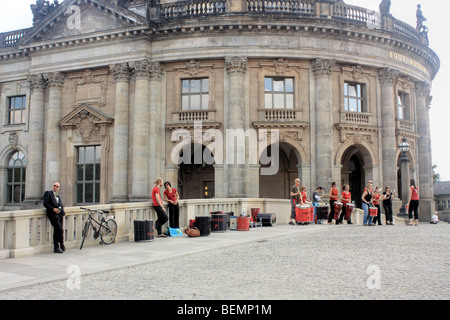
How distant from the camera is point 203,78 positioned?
28609mm

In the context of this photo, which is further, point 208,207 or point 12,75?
point 12,75

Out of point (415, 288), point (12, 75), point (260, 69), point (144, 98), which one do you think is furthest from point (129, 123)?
point (415, 288)

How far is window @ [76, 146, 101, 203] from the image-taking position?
29.6 m

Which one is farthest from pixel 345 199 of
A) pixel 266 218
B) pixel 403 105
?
pixel 403 105

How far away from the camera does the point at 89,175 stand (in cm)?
2986

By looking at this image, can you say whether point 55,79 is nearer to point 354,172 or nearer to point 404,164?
point 354,172

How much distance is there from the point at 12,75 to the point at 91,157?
29.7ft

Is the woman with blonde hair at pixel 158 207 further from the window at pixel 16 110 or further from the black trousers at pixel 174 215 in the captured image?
the window at pixel 16 110

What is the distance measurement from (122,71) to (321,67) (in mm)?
11774

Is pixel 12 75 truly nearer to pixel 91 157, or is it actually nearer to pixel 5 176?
pixel 5 176

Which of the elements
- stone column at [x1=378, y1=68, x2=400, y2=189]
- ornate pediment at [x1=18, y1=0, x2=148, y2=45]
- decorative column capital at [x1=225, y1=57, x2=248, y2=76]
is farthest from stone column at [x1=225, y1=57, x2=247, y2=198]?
stone column at [x1=378, y1=68, x2=400, y2=189]

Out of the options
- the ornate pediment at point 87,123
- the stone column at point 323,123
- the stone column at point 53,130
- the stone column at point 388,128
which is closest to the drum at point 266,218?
the stone column at point 323,123

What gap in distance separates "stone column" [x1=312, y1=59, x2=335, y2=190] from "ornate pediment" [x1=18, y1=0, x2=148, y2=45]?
1062 cm

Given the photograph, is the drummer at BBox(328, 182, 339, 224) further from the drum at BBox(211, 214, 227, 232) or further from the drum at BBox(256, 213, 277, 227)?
the drum at BBox(211, 214, 227, 232)
